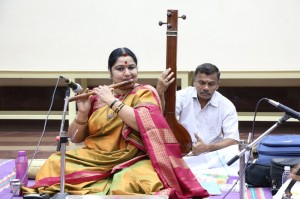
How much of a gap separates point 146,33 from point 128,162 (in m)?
3.40

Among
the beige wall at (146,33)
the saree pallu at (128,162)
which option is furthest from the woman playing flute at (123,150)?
the beige wall at (146,33)

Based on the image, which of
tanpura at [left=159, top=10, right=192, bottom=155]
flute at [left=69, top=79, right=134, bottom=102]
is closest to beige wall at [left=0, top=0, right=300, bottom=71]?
tanpura at [left=159, top=10, right=192, bottom=155]

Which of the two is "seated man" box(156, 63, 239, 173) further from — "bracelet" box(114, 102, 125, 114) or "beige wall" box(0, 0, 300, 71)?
"beige wall" box(0, 0, 300, 71)

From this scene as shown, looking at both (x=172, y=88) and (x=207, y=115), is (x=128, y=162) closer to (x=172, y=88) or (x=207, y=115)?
(x=172, y=88)

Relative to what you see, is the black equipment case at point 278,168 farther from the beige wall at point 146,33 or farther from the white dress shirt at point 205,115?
the beige wall at point 146,33

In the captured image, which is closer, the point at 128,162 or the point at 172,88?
the point at 128,162

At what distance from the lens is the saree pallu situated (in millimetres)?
2732

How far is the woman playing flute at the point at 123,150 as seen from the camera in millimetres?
2752

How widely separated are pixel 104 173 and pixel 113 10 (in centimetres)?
352

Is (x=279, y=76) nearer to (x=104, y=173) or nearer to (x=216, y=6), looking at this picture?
(x=216, y=6)

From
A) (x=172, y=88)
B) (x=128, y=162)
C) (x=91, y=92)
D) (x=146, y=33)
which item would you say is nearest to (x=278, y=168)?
(x=172, y=88)

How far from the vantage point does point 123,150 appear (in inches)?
114

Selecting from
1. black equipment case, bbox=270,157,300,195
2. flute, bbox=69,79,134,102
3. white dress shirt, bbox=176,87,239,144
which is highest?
flute, bbox=69,79,134,102

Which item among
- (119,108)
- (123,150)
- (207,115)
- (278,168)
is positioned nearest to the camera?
(119,108)
